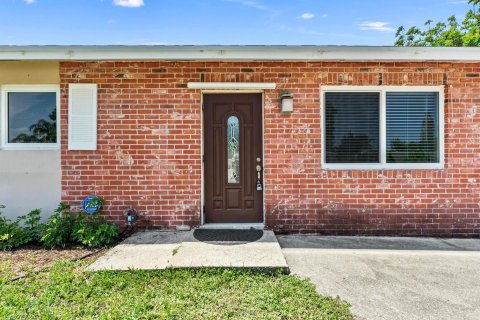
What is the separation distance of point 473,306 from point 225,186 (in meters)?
3.50

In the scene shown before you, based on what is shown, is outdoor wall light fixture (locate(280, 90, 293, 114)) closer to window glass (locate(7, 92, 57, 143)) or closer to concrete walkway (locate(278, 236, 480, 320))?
concrete walkway (locate(278, 236, 480, 320))

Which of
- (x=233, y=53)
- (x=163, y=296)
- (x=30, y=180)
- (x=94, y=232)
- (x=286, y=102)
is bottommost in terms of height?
(x=163, y=296)

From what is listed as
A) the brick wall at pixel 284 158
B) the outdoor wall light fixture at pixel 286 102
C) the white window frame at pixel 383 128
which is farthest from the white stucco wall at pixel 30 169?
the white window frame at pixel 383 128

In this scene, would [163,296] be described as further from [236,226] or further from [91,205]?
[91,205]

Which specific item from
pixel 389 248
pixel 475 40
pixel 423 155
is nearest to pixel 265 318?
pixel 389 248

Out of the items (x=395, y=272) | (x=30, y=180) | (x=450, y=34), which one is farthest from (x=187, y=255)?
(x=450, y=34)

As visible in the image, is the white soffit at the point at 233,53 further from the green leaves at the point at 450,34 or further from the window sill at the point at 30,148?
the green leaves at the point at 450,34

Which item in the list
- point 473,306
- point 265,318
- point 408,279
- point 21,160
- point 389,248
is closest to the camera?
point 265,318

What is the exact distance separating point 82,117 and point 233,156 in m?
2.52

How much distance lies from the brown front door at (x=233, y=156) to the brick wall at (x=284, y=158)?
0.75 feet

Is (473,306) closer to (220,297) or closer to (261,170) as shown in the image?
(220,297)

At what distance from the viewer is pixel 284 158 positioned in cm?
505

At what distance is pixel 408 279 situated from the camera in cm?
342

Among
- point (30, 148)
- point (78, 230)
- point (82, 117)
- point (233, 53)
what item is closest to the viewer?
point (78, 230)
